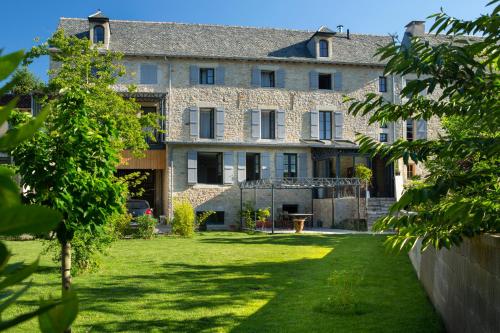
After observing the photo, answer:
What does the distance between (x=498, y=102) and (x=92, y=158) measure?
4790 millimetres

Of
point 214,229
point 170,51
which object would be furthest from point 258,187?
point 170,51

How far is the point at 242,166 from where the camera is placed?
27688 mm

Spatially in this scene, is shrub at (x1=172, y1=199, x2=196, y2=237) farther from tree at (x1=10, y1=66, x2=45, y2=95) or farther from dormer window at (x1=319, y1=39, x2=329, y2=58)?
dormer window at (x1=319, y1=39, x2=329, y2=58)

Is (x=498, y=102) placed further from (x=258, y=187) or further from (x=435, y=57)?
(x=258, y=187)

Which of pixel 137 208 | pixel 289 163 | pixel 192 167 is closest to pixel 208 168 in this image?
pixel 192 167

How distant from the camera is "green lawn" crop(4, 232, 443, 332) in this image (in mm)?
6695

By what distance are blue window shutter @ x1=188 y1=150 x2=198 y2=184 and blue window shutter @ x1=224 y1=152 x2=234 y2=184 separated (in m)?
1.48

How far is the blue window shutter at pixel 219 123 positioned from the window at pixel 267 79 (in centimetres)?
280

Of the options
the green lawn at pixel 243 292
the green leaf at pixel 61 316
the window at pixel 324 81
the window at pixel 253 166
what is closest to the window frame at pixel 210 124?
the window at pixel 253 166

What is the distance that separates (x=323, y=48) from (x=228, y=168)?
8.43 m

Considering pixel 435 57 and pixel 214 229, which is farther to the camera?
pixel 214 229

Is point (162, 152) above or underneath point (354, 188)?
above

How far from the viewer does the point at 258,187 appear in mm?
26062

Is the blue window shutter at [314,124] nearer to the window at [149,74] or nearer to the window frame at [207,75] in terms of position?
the window frame at [207,75]
